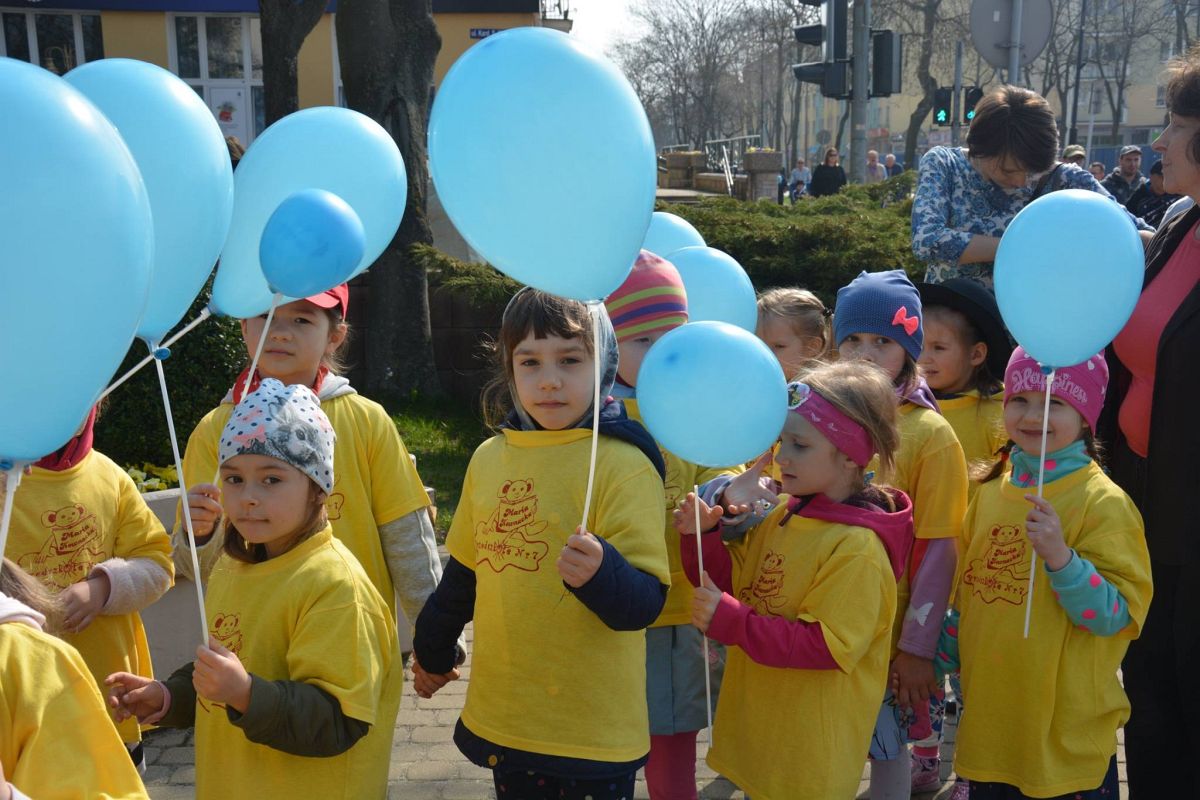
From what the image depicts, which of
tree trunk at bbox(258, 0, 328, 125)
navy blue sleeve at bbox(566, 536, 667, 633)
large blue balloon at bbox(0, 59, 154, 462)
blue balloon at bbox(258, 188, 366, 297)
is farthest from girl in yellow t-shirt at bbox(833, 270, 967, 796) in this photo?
tree trunk at bbox(258, 0, 328, 125)

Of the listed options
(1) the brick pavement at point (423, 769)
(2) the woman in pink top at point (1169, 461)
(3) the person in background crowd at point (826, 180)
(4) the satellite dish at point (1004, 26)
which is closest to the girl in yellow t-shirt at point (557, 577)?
(1) the brick pavement at point (423, 769)

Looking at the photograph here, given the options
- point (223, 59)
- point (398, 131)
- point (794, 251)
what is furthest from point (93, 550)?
point (223, 59)

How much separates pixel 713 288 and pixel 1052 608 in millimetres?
1448

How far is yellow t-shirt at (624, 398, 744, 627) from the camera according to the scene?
3270mm

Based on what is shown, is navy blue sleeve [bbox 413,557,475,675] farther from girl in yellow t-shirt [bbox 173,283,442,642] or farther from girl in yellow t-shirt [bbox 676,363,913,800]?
girl in yellow t-shirt [bbox 676,363,913,800]

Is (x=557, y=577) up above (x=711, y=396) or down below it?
below

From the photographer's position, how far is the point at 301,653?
2.38 m

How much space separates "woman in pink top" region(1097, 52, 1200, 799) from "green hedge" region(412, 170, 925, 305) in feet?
13.3

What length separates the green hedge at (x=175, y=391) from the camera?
5.06 metres

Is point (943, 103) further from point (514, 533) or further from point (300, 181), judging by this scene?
point (514, 533)

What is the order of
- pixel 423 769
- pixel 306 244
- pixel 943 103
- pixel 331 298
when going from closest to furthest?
pixel 306 244 < pixel 331 298 < pixel 423 769 < pixel 943 103

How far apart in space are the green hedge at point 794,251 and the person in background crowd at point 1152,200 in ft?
12.0

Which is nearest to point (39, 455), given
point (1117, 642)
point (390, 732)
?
point (390, 732)

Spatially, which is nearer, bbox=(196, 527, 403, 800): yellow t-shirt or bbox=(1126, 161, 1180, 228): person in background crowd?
bbox=(196, 527, 403, 800): yellow t-shirt
